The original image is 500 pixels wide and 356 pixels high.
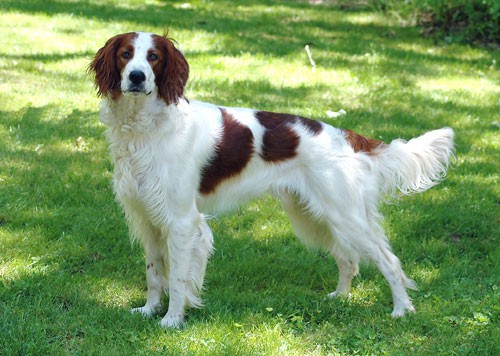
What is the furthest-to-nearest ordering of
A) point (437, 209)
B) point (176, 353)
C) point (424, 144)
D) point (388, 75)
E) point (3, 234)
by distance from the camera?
1. point (388, 75)
2. point (437, 209)
3. point (3, 234)
4. point (424, 144)
5. point (176, 353)

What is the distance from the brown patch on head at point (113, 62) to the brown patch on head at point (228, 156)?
0.64 metres

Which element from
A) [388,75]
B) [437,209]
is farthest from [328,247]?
[388,75]

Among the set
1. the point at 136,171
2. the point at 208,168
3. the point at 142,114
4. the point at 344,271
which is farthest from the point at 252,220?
the point at 142,114

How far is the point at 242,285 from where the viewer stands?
4.55 metres

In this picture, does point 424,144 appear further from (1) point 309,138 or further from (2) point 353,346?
(2) point 353,346

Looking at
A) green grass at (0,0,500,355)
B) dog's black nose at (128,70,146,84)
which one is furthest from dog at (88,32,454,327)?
green grass at (0,0,500,355)

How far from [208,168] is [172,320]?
2.86 feet

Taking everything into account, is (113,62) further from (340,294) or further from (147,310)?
(340,294)

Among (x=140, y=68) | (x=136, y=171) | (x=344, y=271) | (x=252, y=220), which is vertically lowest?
(x=252, y=220)

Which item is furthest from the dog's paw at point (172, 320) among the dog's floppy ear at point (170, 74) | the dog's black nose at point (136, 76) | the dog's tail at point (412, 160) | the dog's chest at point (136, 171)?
the dog's tail at point (412, 160)

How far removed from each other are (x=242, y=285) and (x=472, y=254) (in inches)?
64.3

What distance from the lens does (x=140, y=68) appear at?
3727 mm

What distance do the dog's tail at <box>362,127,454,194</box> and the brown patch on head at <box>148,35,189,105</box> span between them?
124 cm

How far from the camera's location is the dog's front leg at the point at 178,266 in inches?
158
